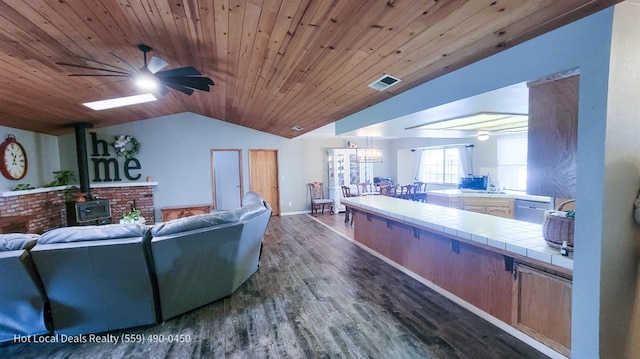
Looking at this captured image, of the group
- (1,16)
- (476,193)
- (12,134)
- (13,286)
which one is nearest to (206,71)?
(1,16)

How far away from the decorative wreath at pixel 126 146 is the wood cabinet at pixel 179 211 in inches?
60.7

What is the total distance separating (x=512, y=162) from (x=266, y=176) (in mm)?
6172

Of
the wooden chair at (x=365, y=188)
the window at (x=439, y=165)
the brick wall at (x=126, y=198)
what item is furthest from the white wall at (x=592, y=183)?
the brick wall at (x=126, y=198)

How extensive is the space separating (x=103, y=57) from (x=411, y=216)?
3807mm

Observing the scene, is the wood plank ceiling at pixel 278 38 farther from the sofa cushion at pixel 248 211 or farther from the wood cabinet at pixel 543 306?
the wood cabinet at pixel 543 306

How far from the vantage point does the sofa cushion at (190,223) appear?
2.60 m

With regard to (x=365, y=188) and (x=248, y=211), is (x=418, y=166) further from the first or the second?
(x=248, y=211)

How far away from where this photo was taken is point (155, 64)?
2.67m

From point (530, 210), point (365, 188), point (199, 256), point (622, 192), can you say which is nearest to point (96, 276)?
point (199, 256)

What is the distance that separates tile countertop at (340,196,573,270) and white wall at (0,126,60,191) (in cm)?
634

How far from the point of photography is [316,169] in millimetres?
8602

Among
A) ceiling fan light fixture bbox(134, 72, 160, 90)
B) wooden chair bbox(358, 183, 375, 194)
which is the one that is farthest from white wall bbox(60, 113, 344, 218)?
ceiling fan light fixture bbox(134, 72, 160, 90)

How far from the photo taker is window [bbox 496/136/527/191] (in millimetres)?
5863

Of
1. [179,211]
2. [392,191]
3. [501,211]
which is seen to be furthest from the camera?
[179,211]
